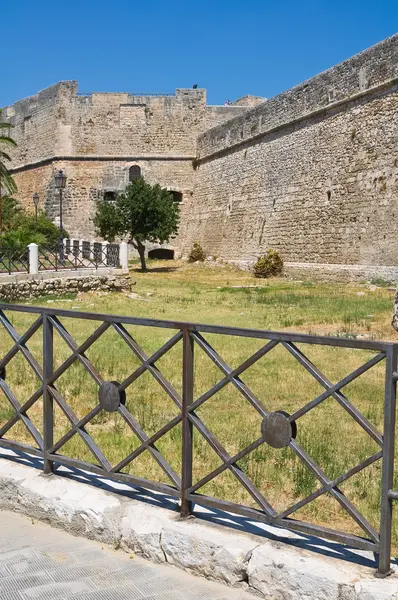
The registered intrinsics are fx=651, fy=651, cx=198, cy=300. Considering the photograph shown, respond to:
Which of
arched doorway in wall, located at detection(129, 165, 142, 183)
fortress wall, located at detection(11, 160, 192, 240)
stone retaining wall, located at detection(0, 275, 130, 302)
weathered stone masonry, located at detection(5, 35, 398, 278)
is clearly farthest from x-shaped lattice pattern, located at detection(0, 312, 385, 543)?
arched doorway in wall, located at detection(129, 165, 142, 183)

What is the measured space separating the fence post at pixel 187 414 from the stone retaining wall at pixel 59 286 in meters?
12.8

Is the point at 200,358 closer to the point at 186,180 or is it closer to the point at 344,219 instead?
the point at 344,219

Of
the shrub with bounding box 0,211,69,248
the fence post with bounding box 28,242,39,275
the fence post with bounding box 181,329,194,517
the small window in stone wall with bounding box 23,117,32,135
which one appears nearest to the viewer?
the fence post with bounding box 181,329,194,517

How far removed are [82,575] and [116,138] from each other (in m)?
31.9

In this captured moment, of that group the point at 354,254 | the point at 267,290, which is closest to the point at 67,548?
the point at 267,290

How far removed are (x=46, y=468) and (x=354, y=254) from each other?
16505 millimetres

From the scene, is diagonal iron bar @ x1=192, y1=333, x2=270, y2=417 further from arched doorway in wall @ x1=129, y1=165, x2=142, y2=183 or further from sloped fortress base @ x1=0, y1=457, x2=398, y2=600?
arched doorway in wall @ x1=129, y1=165, x2=142, y2=183

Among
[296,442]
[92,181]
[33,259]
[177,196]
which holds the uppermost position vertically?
[92,181]

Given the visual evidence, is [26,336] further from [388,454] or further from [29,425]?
[388,454]

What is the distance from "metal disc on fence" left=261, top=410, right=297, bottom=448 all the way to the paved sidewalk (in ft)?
1.93

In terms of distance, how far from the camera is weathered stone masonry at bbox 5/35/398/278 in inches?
717

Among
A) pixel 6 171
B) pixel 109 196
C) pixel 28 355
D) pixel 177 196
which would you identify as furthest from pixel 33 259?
pixel 109 196

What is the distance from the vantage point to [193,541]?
8.65 ft

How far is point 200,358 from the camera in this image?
25.8 ft
